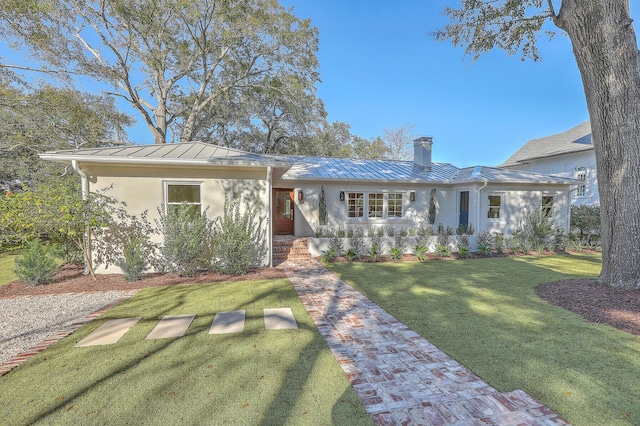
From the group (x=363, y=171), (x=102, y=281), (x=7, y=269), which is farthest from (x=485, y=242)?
(x=7, y=269)

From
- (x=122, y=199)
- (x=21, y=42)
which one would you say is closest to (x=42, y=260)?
(x=122, y=199)

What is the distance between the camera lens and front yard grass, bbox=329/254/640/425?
8.36 ft

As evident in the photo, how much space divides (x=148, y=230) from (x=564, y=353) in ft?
27.3

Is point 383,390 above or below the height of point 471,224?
below

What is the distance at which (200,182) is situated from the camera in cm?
754

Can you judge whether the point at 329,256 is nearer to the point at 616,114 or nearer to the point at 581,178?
the point at 616,114

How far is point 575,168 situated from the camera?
15.9 meters

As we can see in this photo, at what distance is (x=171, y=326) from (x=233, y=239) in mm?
3135

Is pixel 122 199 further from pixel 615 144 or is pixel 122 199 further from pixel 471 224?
pixel 471 224

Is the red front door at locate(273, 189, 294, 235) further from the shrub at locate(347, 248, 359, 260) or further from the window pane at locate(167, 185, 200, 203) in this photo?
the window pane at locate(167, 185, 200, 203)

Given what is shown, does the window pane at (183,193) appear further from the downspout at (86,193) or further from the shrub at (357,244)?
the shrub at (357,244)

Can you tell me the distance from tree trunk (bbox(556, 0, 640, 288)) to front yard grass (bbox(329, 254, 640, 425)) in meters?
1.62

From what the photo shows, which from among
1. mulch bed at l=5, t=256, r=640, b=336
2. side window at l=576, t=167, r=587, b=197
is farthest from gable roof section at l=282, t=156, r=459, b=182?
side window at l=576, t=167, r=587, b=197

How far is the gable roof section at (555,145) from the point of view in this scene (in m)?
16.2
